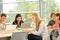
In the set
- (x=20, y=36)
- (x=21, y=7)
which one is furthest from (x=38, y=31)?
(x=21, y=7)

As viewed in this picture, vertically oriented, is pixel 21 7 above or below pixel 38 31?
above

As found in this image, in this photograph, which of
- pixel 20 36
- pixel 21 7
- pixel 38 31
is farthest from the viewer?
pixel 21 7

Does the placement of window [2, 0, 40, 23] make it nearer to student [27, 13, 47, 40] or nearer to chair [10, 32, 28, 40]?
student [27, 13, 47, 40]

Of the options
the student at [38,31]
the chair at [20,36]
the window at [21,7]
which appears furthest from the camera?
the window at [21,7]

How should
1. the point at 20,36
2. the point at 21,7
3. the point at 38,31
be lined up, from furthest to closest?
the point at 21,7 → the point at 38,31 → the point at 20,36

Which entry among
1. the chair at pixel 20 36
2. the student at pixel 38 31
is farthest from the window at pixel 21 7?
the chair at pixel 20 36

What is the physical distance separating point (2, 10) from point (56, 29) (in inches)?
213

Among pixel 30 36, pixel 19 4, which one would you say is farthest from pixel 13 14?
pixel 30 36

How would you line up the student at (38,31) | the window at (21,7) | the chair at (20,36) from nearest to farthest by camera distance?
the chair at (20,36), the student at (38,31), the window at (21,7)

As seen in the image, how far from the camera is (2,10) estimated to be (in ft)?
28.8

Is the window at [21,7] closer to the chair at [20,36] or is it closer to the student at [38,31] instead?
the student at [38,31]

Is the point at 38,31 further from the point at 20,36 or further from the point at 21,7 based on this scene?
the point at 21,7

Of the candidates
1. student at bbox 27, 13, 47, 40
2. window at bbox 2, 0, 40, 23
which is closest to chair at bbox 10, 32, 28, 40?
student at bbox 27, 13, 47, 40

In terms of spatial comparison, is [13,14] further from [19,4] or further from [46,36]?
[46,36]
